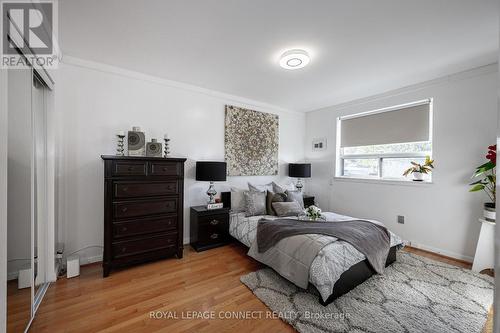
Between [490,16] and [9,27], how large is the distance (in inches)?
142

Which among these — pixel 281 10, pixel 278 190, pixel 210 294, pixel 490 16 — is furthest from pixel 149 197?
pixel 490 16

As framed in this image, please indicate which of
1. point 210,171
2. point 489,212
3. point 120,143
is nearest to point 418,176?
point 489,212

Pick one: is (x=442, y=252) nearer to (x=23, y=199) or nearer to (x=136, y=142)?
(x=136, y=142)

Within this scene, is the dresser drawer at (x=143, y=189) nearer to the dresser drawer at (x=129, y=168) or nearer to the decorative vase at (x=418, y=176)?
the dresser drawer at (x=129, y=168)

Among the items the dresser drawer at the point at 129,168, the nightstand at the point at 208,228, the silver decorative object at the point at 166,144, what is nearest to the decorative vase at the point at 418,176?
the nightstand at the point at 208,228

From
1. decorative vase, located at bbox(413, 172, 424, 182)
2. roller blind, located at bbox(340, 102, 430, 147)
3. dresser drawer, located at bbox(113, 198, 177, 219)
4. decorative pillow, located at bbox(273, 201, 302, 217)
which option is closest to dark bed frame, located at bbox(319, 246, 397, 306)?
decorative pillow, located at bbox(273, 201, 302, 217)

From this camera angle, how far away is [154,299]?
1950 mm

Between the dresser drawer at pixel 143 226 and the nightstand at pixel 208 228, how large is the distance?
0.40 metres

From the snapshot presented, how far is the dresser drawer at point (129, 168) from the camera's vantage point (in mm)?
2350

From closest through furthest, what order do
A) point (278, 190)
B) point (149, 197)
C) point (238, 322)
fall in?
point (238, 322) → point (149, 197) → point (278, 190)

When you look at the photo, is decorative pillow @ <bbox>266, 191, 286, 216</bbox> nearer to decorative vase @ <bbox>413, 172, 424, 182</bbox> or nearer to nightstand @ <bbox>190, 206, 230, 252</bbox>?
nightstand @ <bbox>190, 206, 230, 252</bbox>

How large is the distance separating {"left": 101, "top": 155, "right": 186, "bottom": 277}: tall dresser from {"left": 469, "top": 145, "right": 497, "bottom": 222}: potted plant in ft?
12.2

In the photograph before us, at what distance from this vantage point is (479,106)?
268 cm

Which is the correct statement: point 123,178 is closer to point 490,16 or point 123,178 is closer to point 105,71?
point 105,71
